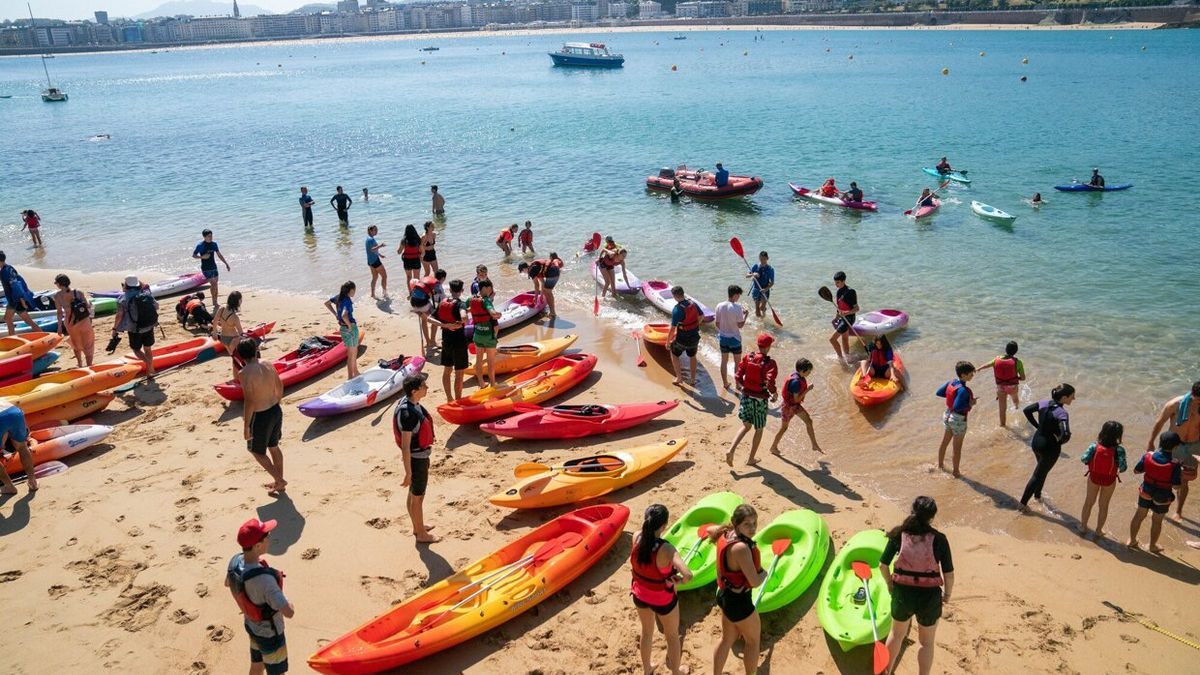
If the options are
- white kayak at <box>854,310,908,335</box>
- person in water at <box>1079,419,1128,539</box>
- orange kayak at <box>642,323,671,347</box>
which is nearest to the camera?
person in water at <box>1079,419,1128,539</box>

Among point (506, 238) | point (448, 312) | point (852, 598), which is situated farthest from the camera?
point (506, 238)

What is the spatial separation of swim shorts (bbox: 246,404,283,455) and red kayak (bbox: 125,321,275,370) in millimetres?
5153

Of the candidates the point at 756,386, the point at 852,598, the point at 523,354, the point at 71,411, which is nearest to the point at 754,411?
the point at 756,386

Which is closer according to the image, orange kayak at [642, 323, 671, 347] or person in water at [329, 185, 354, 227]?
orange kayak at [642, 323, 671, 347]

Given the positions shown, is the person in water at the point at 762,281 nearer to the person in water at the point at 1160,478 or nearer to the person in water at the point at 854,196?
the person in water at the point at 1160,478

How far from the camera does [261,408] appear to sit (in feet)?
27.1

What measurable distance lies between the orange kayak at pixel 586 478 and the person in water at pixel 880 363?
3.75m

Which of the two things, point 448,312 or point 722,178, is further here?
point 722,178

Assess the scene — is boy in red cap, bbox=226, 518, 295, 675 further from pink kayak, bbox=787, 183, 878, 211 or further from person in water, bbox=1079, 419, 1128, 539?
pink kayak, bbox=787, 183, 878, 211

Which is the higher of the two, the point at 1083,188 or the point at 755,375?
the point at 755,375

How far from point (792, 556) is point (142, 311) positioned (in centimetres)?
976

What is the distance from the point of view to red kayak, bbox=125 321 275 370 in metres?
12.5

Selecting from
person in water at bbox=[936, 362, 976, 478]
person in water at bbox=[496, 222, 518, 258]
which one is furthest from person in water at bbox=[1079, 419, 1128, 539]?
person in water at bbox=[496, 222, 518, 258]

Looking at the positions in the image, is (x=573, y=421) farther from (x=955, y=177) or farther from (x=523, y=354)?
(x=955, y=177)
